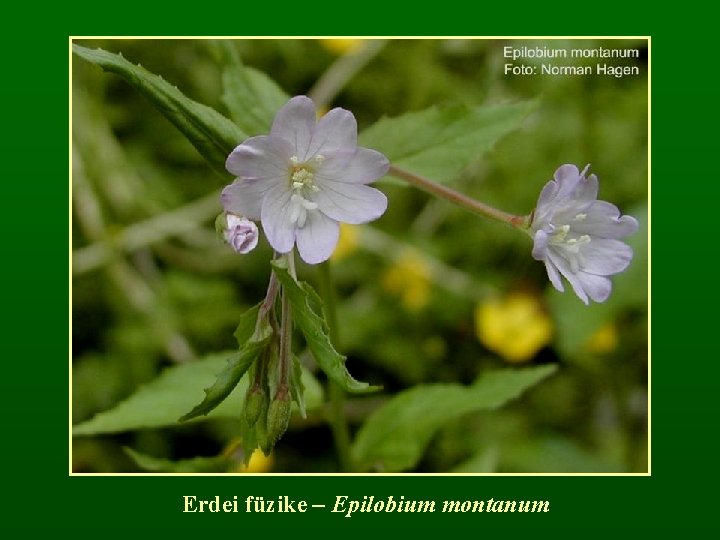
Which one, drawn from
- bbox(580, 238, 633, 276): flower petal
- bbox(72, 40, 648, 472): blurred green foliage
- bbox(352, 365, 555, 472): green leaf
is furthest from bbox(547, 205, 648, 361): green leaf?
bbox(580, 238, 633, 276): flower petal

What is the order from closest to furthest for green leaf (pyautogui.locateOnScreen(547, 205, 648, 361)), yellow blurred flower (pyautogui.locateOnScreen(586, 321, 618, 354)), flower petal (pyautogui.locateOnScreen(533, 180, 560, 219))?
flower petal (pyautogui.locateOnScreen(533, 180, 560, 219))
green leaf (pyautogui.locateOnScreen(547, 205, 648, 361))
yellow blurred flower (pyautogui.locateOnScreen(586, 321, 618, 354))

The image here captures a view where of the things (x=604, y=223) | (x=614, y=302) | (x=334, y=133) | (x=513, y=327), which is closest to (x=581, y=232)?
(x=604, y=223)

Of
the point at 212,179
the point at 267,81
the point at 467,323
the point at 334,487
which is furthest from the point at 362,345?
the point at 267,81

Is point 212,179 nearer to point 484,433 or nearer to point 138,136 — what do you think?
point 138,136

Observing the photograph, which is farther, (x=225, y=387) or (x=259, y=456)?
(x=259, y=456)

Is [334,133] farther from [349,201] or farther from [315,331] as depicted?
[315,331]

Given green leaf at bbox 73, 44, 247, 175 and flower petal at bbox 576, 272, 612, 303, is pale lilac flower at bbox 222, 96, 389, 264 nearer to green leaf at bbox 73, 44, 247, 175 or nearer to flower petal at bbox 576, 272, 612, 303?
green leaf at bbox 73, 44, 247, 175
